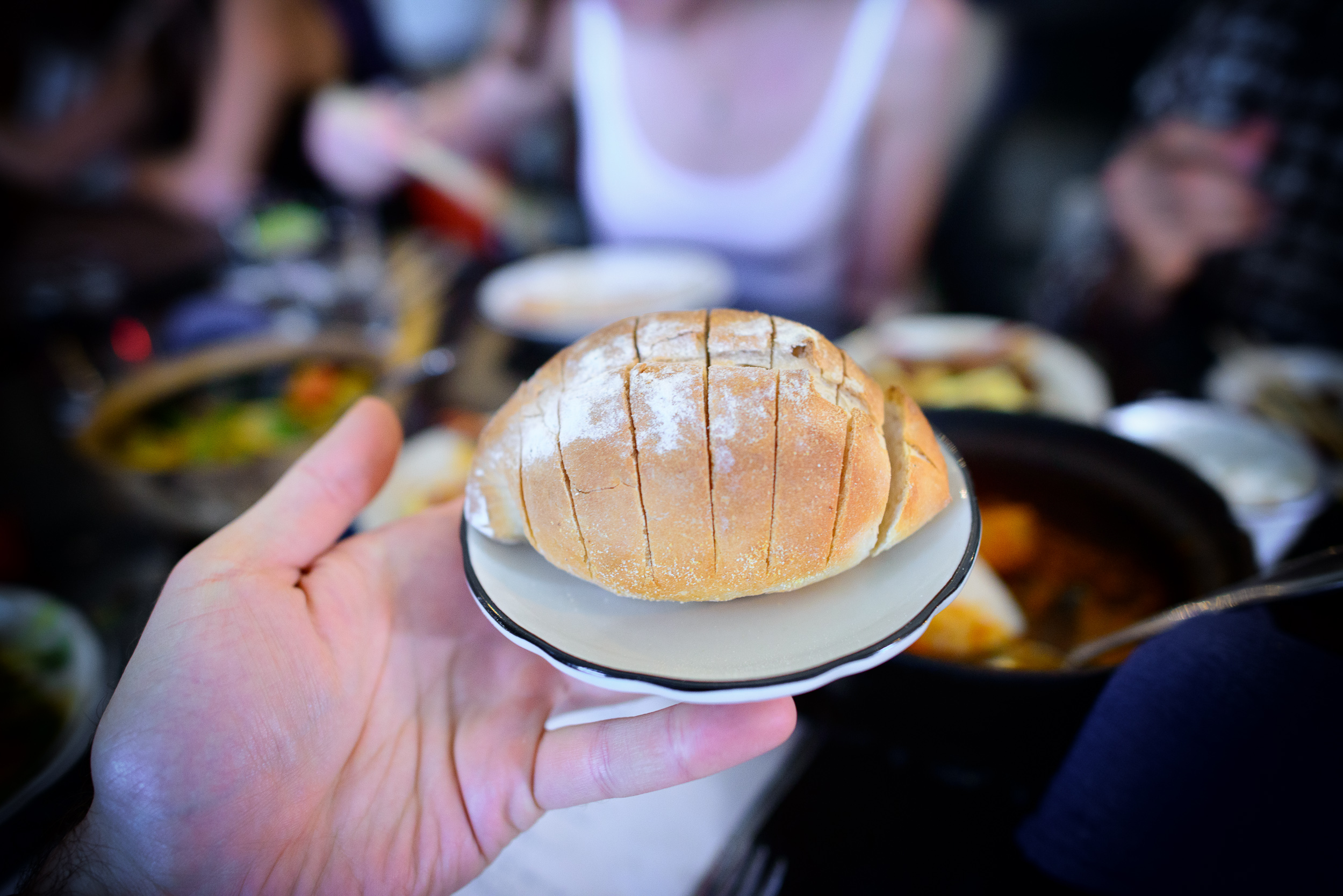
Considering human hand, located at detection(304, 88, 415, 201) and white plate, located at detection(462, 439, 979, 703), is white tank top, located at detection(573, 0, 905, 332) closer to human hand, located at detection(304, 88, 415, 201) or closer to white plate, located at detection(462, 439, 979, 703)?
human hand, located at detection(304, 88, 415, 201)

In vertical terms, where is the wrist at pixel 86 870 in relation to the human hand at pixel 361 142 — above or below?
below

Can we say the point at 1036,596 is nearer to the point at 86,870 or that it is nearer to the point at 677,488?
the point at 677,488

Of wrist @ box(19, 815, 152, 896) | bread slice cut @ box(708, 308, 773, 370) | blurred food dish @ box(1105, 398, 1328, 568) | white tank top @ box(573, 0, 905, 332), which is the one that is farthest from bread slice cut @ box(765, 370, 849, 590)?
white tank top @ box(573, 0, 905, 332)

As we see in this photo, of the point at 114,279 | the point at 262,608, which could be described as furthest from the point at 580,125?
the point at 262,608

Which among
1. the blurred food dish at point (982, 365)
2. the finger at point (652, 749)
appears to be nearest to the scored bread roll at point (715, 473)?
the finger at point (652, 749)

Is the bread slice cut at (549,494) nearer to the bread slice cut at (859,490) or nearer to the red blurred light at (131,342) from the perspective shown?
the bread slice cut at (859,490)

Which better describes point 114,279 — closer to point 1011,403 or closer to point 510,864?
point 510,864
